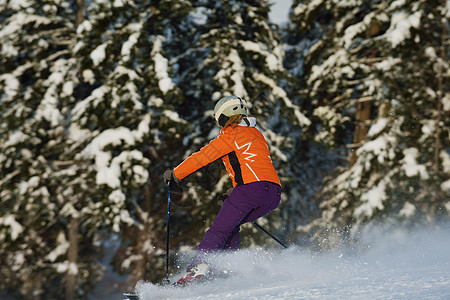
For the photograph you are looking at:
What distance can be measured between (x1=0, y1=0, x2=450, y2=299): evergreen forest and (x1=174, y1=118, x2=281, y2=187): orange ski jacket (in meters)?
6.05

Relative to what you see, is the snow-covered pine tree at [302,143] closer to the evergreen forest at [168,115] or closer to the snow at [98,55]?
the evergreen forest at [168,115]

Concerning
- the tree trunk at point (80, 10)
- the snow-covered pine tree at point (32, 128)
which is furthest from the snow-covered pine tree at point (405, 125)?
the tree trunk at point (80, 10)

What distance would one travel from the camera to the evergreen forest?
1109 centimetres

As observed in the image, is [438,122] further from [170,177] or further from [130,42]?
[170,177]

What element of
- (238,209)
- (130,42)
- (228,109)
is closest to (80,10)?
(130,42)

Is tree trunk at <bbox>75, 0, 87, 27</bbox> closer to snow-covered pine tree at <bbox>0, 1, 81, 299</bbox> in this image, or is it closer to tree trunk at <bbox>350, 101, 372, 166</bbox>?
snow-covered pine tree at <bbox>0, 1, 81, 299</bbox>

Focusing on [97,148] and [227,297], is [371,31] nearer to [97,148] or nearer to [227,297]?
[97,148]

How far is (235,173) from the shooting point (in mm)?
4383

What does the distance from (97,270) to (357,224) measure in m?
8.23

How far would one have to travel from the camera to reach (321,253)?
5527 millimetres

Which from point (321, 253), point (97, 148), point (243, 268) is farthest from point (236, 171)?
point (97, 148)

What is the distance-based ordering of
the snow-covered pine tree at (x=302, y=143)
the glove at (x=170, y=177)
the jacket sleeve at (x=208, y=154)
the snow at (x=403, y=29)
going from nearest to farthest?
1. the jacket sleeve at (x=208, y=154)
2. the glove at (x=170, y=177)
3. the snow at (x=403, y=29)
4. the snow-covered pine tree at (x=302, y=143)

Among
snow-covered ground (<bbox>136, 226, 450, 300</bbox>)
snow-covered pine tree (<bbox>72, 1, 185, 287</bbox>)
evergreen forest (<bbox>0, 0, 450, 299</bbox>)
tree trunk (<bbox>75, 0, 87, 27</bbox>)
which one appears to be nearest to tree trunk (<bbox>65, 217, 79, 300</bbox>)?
evergreen forest (<bbox>0, 0, 450, 299</bbox>)

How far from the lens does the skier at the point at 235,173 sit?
4.31m
